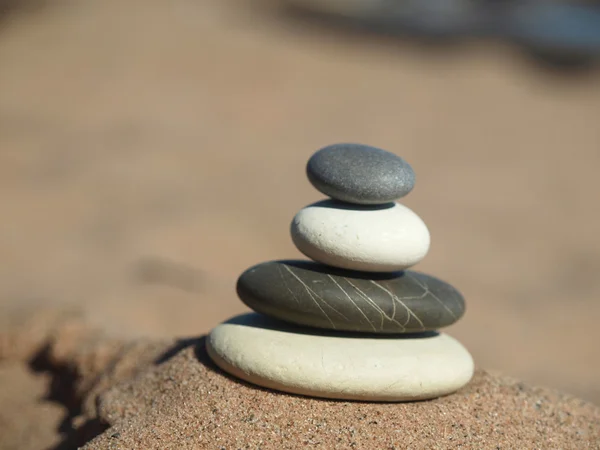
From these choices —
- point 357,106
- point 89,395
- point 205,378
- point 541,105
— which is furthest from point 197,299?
point 541,105

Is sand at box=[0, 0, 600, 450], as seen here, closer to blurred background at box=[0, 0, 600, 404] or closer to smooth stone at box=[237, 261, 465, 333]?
blurred background at box=[0, 0, 600, 404]

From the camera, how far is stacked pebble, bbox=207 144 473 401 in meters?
4.13

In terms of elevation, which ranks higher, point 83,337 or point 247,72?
point 247,72

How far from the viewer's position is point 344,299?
4281mm

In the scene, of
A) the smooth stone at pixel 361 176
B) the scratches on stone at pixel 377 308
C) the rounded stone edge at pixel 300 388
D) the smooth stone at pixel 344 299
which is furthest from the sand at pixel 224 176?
the smooth stone at pixel 361 176

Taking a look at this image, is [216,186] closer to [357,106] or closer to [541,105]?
[357,106]

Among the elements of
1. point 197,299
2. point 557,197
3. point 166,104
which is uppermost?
point 166,104

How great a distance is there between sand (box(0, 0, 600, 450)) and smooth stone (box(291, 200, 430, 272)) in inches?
47.4

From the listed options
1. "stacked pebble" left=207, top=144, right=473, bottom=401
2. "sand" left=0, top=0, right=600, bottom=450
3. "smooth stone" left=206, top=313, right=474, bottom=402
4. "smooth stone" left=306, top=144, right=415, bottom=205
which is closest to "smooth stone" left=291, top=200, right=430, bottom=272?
"stacked pebble" left=207, top=144, right=473, bottom=401

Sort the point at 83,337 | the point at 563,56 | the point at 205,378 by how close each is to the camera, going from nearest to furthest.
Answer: the point at 205,378 < the point at 83,337 < the point at 563,56

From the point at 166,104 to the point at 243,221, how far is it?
17.6 ft

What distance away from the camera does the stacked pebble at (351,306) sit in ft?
13.6

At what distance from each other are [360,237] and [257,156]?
972cm

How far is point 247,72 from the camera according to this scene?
56.1 ft
